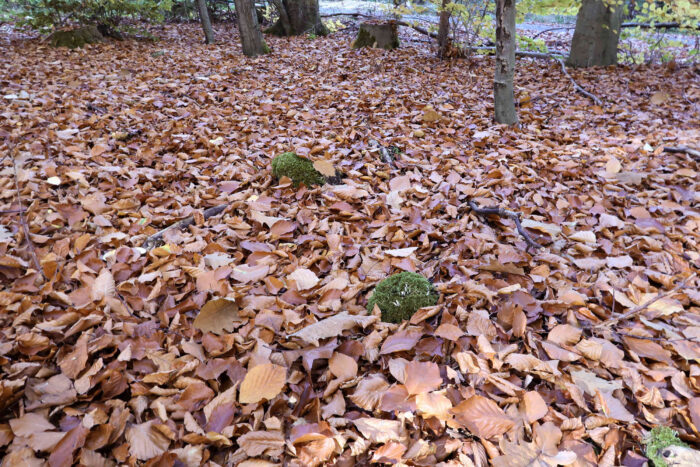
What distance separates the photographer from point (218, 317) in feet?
6.33

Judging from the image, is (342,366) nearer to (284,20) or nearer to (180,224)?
(180,224)

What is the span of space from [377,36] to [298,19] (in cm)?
254

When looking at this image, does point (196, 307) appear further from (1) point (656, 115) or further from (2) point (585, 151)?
(1) point (656, 115)

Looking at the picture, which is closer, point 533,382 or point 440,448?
point 440,448

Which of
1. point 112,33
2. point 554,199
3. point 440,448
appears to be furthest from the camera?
point 112,33

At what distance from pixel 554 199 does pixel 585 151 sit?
3.75 feet

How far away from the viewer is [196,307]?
2.03 metres

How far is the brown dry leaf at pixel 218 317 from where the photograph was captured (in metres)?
1.90

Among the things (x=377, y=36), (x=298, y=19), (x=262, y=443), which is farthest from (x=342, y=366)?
(x=298, y=19)

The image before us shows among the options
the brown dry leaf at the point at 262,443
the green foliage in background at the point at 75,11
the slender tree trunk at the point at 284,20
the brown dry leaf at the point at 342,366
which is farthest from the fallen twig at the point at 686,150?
the green foliage in background at the point at 75,11

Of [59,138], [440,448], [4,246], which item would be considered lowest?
[440,448]

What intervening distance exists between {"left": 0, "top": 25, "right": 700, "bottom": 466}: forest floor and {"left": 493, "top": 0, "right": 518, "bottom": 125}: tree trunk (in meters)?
0.26

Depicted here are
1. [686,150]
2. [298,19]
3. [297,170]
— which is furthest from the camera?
[298,19]

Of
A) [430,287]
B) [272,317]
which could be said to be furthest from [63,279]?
[430,287]
